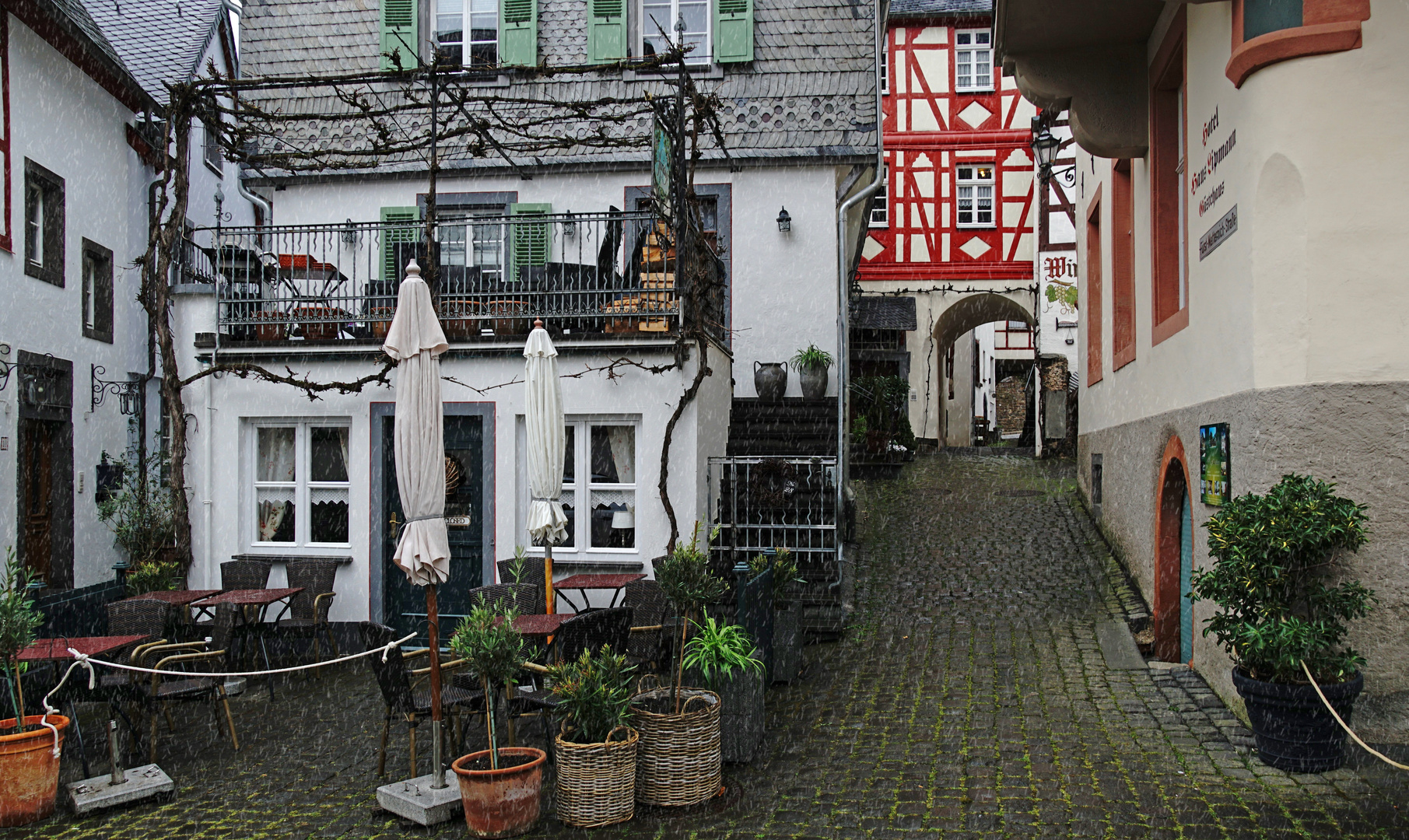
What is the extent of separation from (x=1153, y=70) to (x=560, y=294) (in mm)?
5386

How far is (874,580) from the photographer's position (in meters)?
11.3

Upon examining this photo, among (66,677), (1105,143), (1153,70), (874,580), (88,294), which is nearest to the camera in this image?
(66,677)

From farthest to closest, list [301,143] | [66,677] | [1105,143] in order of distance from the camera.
Answer: [301,143]
[1105,143]
[66,677]

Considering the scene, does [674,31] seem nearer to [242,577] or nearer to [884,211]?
[242,577]

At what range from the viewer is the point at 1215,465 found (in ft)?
Answer: 22.7

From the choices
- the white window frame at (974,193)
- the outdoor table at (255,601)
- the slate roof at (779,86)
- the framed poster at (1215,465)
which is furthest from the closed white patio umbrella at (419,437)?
the white window frame at (974,193)

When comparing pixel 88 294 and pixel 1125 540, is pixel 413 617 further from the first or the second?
pixel 1125 540

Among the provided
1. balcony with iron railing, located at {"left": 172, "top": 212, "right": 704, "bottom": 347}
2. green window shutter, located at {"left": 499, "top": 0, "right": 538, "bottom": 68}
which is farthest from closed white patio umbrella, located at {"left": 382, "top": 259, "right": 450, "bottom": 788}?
green window shutter, located at {"left": 499, "top": 0, "right": 538, "bottom": 68}

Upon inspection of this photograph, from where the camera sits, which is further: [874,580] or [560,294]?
[874,580]

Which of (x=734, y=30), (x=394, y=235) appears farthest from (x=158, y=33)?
(x=734, y=30)

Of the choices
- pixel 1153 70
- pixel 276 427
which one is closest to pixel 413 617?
pixel 276 427

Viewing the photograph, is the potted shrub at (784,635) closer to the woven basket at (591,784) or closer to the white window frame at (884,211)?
the woven basket at (591,784)

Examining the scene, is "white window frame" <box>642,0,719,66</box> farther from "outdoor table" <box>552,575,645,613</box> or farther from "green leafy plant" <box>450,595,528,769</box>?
"green leafy plant" <box>450,595,528,769</box>

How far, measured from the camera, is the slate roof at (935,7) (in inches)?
901
